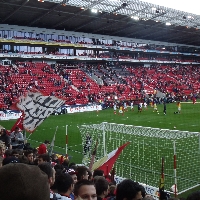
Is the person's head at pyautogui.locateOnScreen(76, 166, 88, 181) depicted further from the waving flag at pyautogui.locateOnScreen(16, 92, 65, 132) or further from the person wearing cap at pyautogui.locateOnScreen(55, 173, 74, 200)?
the waving flag at pyautogui.locateOnScreen(16, 92, 65, 132)

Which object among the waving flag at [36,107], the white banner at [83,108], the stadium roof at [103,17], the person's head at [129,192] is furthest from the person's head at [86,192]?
the stadium roof at [103,17]

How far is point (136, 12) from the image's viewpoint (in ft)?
133

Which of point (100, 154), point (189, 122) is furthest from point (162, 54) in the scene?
point (100, 154)

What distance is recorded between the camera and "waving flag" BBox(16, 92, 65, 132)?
8914mm

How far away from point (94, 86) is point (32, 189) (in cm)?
4455

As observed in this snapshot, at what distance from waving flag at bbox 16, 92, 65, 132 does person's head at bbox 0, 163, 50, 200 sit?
23.7ft

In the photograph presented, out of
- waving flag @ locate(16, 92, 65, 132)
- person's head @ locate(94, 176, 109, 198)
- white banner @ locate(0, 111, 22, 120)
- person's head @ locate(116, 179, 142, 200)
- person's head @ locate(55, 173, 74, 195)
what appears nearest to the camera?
person's head @ locate(116, 179, 142, 200)

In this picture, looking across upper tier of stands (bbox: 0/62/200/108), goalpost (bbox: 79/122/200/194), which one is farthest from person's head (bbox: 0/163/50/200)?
upper tier of stands (bbox: 0/62/200/108)

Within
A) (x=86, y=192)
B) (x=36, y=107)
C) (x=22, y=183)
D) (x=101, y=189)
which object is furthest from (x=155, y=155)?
(x=22, y=183)

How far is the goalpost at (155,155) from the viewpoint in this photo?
9.36 metres

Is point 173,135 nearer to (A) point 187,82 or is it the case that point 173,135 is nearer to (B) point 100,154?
(B) point 100,154

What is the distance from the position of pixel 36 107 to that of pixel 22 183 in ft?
25.8

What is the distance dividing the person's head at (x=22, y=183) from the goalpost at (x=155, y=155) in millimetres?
7135

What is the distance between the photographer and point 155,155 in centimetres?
1231
